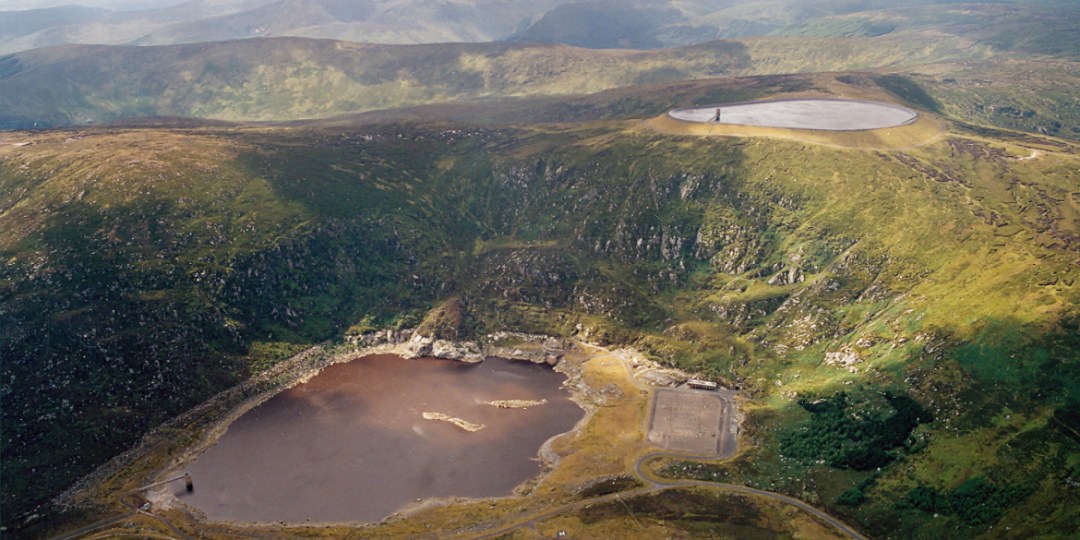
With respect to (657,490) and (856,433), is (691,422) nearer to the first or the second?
(657,490)

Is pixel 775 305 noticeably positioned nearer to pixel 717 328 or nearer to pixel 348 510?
pixel 717 328

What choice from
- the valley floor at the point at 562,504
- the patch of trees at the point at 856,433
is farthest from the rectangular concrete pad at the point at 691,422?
the patch of trees at the point at 856,433

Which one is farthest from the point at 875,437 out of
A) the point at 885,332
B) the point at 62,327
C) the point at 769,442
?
the point at 62,327

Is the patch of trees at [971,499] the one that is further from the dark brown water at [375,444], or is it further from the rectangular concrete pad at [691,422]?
the dark brown water at [375,444]

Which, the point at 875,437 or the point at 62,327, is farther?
the point at 62,327

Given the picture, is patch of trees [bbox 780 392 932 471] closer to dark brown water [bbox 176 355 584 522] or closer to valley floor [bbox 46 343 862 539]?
valley floor [bbox 46 343 862 539]
